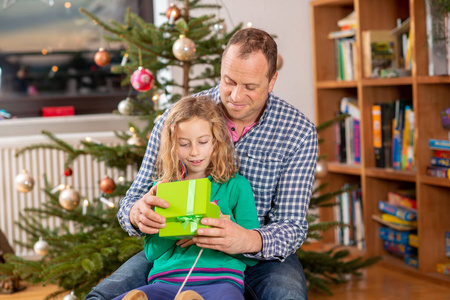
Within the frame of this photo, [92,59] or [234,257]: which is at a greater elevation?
[92,59]

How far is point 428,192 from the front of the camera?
305 cm

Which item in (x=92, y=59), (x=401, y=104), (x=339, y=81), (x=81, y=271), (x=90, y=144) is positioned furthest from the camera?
(x=92, y=59)

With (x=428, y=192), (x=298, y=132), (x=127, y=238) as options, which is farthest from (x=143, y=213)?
(x=428, y=192)

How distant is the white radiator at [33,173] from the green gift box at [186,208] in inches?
78.8

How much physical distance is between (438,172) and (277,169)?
1.43m

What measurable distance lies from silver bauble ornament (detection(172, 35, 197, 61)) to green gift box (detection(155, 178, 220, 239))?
1.13 m

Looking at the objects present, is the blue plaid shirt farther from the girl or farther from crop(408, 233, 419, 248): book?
crop(408, 233, 419, 248): book

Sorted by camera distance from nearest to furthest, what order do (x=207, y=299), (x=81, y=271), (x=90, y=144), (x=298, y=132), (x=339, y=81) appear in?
(x=207, y=299) < (x=298, y=132) < (x=81, y=271) < (x=90, y=144) < (x=339, y=81)

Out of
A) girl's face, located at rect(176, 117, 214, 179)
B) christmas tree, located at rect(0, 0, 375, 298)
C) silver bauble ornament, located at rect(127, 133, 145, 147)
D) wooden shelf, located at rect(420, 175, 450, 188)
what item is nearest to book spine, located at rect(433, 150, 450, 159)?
wooden shelf, located at rect(420, 175, 450, 188)

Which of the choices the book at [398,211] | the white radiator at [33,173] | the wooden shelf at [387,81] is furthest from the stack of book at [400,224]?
the white radiator at [33,173]

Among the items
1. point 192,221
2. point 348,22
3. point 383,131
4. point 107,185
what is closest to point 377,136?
point 383,131

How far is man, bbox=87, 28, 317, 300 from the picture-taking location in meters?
1.58

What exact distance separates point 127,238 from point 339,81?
1.63 meters

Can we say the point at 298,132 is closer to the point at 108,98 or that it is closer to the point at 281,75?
the point at 281,75
